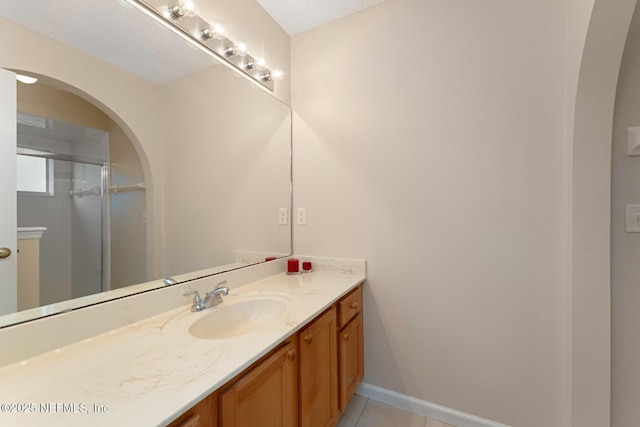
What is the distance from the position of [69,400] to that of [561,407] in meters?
1.94

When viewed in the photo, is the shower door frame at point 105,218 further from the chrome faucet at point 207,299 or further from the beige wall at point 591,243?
the beige wall at point 591,243

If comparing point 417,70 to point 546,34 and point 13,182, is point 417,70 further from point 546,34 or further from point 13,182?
point 13,182

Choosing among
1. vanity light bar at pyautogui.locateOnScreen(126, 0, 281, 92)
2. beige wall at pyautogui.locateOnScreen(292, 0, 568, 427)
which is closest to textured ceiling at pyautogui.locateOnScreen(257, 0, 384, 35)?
beige wall at pyautogui.locateOnScreen(292, 0, 568, 427)

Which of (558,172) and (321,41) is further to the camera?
(321,41)

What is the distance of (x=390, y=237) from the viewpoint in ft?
5.24

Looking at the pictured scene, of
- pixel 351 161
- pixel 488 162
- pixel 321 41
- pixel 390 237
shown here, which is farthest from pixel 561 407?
pixel 321 41

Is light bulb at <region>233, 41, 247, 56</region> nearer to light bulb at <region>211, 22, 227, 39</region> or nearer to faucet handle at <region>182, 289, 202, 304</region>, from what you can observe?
light bulb at <region>211, 22, 227, 39</region>

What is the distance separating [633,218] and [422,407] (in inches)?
55.9

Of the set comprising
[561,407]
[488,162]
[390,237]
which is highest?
[488,162]

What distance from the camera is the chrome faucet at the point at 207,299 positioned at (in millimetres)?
1148

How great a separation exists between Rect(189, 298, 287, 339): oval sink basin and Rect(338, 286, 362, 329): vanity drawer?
33cm

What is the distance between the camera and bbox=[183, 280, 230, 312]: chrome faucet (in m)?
1.15

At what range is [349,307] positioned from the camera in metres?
1.46

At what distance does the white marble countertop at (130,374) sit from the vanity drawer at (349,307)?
37 cm
